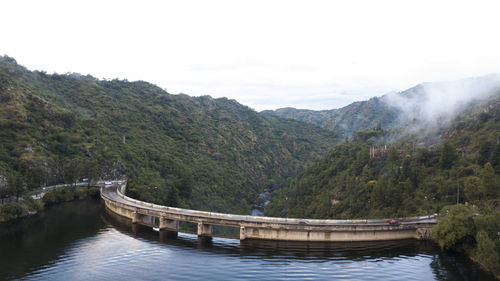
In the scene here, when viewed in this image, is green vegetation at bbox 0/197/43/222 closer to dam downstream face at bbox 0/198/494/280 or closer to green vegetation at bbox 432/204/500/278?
dam downstream face at bbox 0/198/494/280

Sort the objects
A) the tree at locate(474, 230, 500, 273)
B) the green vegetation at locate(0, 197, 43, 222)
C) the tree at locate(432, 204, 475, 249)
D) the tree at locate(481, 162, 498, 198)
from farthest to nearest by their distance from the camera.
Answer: the green vegetation at locate(0, 197, 43, 222), the tree at locate(481, 162, 498, 198), the tree at locate(432, 204, 475, 249), the tree at locate(474, 230, 500, 273)

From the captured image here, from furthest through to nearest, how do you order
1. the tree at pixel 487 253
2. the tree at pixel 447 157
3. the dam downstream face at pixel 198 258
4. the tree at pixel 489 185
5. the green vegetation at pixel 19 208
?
the tree at pixel 447 157 → the green vegetation at pixel 19 208 → the tree at pixel 489 185 → the dam downstream face at pixel 198 258 → the tree at pixel 487 253

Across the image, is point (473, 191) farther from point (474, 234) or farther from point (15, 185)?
point (15, 185)

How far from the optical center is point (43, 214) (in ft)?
308

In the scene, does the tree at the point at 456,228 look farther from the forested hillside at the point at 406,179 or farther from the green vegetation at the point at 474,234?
the forested hillside at the point at 406,179

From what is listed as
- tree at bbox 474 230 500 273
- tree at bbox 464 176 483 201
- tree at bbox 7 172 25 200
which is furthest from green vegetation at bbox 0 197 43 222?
tree at bbox 464 176 483 201

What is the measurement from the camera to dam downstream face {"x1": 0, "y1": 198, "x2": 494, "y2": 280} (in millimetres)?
56531

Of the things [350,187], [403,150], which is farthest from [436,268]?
[403,150]

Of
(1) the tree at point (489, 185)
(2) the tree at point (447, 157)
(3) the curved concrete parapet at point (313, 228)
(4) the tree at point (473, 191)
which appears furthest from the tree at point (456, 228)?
(2) the tree at point (447, 157)

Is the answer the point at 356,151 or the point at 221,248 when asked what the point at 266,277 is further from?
the point at 356,151

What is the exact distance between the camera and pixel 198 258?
64.2 m

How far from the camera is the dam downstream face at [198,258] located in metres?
56.5

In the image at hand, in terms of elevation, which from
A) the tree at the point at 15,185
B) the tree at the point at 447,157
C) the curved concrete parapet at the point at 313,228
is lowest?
the curved concrete parapet at the point at 313,228

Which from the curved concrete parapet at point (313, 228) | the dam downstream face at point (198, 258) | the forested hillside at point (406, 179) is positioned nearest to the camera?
the dam downstream face at point (198, 258)
